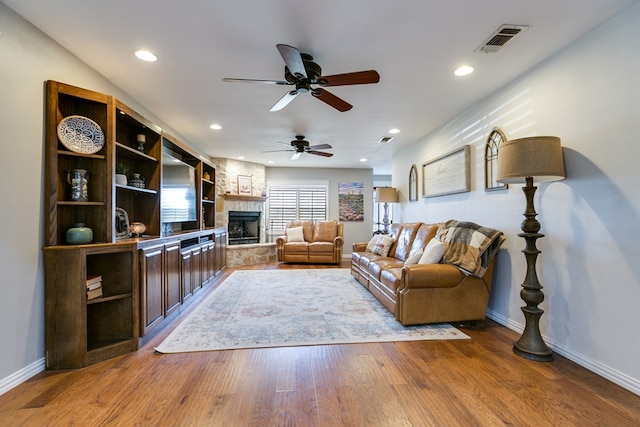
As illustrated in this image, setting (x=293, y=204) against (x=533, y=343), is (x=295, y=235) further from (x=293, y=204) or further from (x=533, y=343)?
(x=533, y=343)

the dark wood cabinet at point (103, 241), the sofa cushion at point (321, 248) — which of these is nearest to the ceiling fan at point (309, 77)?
the dark wood cabinet at point (103, 241)

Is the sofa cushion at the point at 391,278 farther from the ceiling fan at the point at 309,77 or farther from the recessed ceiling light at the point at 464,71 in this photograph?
the recessed ceiling light at the point at 464,71

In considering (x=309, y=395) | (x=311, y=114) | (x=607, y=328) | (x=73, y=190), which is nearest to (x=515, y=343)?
(x=607, y=328)

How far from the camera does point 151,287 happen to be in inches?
105

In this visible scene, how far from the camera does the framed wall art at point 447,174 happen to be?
3.62 m

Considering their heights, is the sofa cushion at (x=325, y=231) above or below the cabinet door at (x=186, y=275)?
above

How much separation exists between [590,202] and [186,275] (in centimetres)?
414

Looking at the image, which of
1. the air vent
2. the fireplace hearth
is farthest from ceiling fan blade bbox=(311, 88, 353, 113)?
the fireplace hearth

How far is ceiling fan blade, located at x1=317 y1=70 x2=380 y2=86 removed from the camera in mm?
2211

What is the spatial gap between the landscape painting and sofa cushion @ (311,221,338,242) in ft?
3.29

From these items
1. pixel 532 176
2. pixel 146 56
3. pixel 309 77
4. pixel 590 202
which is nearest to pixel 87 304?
pixel 146 56

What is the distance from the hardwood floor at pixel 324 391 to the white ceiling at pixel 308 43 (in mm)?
2544

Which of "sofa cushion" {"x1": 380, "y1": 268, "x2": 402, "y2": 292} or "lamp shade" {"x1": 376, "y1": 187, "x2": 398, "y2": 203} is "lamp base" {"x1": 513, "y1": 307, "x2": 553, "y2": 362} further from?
"lamp shade" {"x1": 376, "y1": 187, "x2": 398, "y2": 203}

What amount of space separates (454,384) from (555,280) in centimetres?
135
